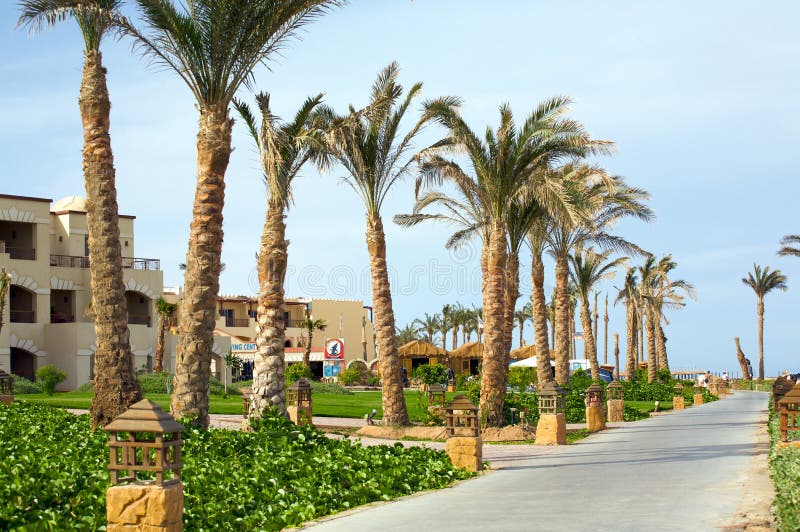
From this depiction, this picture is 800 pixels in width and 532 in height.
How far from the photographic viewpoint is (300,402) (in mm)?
23391

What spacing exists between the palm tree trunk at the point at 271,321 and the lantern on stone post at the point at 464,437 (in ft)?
17.2

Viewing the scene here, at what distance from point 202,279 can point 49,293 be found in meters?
33.9

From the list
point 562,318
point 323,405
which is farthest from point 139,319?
point 562,318

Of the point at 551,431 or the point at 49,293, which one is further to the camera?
the point at 49,293

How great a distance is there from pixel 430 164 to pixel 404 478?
15.1m

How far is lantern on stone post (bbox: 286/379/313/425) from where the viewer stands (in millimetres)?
23125

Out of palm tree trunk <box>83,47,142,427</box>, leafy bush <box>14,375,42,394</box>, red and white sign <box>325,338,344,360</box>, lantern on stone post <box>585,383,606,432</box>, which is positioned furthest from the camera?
red and white sign <box>325,338,344,360</box>

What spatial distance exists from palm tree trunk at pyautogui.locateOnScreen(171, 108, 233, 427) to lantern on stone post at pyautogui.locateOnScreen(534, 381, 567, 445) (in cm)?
808

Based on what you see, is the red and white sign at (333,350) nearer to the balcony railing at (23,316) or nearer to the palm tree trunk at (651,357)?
the palm tree trunk at (651,357)

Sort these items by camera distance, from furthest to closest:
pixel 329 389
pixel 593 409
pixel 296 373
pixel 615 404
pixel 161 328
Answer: pixel 161 328
pixel 296 373
pixel 329 389
pixel 615 404
pixel 593 409

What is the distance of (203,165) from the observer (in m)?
15.9

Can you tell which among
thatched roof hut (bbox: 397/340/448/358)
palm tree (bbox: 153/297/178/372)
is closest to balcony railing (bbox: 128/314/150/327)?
palm tree (bbox: 153/297/178/372)

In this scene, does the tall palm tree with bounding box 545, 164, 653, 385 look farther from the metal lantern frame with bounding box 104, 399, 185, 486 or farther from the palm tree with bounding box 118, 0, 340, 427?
the metal lantern frame with bounding box 104, 399, 185, 486

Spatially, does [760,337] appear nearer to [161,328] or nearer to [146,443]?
[161,328]
